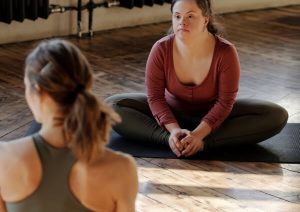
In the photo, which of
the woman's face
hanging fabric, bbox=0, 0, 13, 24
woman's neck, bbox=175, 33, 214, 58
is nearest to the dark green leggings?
woman's neck, bbox=175, 33, 214, 58

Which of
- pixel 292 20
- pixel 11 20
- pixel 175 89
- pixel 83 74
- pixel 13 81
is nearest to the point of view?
pixel 83 74

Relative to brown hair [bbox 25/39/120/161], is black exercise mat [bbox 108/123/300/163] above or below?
below

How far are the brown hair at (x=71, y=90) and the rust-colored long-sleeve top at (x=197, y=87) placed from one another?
4.09 feet

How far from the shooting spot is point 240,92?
3025 millimetres

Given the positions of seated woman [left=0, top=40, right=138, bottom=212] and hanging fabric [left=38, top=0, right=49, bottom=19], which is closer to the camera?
seated woman [left=0, top=40, right=138, bottom=212]

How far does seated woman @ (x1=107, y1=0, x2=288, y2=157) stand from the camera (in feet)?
7.14

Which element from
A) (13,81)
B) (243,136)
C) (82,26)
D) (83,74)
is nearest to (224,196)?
(243,136)

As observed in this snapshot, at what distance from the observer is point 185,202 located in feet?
6.18

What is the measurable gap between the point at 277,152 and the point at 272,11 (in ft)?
10.8

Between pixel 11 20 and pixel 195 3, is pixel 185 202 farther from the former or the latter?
pixel 11 20

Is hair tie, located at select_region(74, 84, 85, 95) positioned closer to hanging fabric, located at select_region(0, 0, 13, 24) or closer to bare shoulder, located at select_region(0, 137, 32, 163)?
bare shoulder, located at select_region(0, 137, 32, 163)

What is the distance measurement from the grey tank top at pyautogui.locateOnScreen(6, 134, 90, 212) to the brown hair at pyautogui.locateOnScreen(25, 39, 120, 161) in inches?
1.3

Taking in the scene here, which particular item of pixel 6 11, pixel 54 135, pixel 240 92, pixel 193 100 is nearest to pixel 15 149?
pixel 54 135

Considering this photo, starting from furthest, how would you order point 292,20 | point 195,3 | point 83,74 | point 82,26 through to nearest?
1. point 292,20
2. point 82,26
3. point 195,3
4. point 83,74
